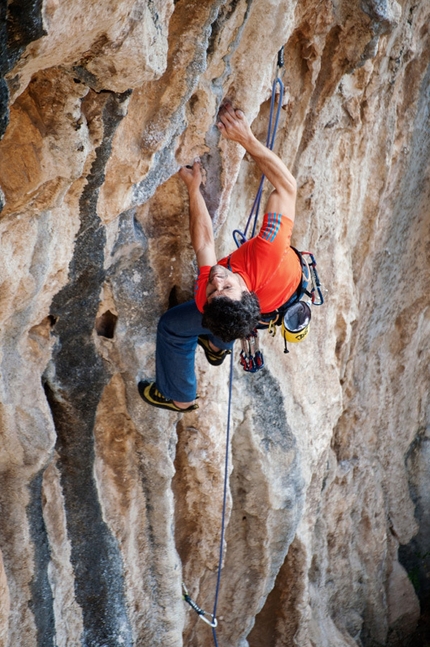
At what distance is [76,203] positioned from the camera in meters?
2.95

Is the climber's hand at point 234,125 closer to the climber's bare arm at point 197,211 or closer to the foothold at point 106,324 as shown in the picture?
the climber's bare arm at point 197,211

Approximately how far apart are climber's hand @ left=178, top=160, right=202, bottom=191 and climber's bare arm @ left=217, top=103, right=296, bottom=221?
225mm

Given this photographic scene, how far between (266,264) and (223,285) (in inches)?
9.6

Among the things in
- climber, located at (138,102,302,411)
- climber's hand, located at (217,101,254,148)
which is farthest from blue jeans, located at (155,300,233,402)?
climber's hand, located at (217,101,254,148)

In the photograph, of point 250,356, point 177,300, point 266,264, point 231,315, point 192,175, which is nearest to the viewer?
point 231,315

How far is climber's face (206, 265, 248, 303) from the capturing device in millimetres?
3062

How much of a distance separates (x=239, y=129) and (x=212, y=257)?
0.63m

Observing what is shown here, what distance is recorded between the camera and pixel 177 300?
3.88 metres

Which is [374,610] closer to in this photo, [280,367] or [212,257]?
[280,367]

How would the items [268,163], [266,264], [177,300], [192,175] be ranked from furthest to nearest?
1. [177,300]
2. [192,175]
3. [268,163]
4. [266,264]

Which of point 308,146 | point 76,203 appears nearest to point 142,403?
point 76,203

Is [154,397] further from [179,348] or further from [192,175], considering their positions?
[192,175]

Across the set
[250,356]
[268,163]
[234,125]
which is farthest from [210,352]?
[234,125]

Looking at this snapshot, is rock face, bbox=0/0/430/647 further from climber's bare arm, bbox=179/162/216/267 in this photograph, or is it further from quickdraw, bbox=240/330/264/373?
quickdraw, bbox=240/330/264/373
